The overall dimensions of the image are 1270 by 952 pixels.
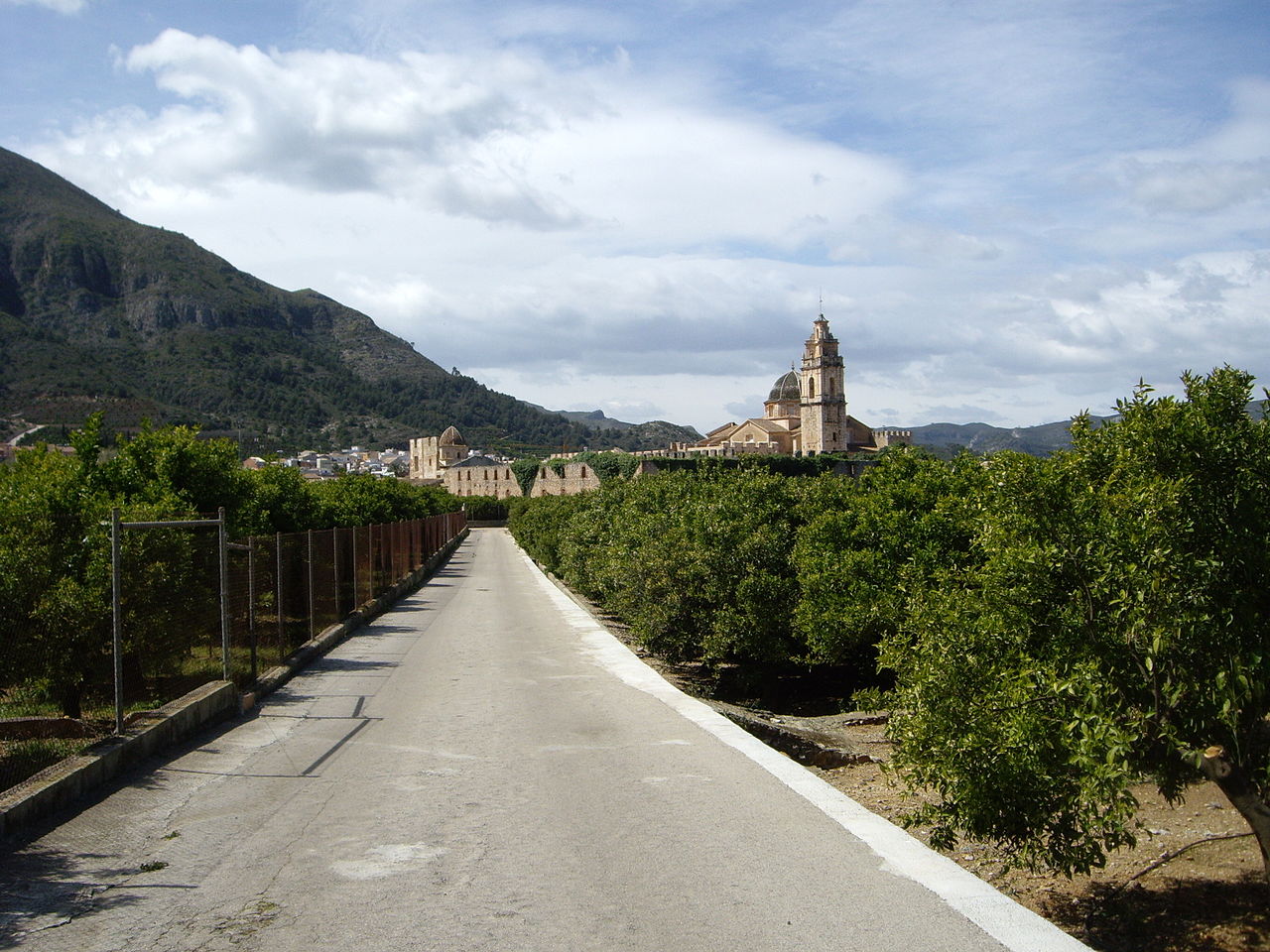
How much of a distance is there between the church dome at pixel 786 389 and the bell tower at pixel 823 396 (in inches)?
532

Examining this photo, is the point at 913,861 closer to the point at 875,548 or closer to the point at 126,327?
the point at 875,548

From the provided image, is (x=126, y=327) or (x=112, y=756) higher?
(x=126, y=327)

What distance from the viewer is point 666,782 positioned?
313 inches

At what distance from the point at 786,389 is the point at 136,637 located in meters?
142

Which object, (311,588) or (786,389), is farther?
(786,389)

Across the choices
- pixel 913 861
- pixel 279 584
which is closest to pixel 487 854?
pixel 913 861

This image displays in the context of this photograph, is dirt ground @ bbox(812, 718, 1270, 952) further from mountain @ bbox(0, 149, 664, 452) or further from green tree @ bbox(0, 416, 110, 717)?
mountain @ bbox(0, 149, 664, 452)

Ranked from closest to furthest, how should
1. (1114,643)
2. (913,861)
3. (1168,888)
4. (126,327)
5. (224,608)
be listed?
(1114,643) → (913,861) → (1168,888) → (224,608) → (126,327)

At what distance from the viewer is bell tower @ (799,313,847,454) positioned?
131250 mm

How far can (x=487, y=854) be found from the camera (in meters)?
6.22

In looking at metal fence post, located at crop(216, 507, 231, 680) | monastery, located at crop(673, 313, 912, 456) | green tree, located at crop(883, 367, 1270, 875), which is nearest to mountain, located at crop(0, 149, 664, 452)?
monastery, located at crop(673, 313, 912, 456)

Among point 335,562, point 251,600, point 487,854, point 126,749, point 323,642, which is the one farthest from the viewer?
point 335,562

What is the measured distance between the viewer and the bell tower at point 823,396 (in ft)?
431

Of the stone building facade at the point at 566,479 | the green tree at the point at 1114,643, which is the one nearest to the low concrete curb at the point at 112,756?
the green tree at the point at 1114,643
